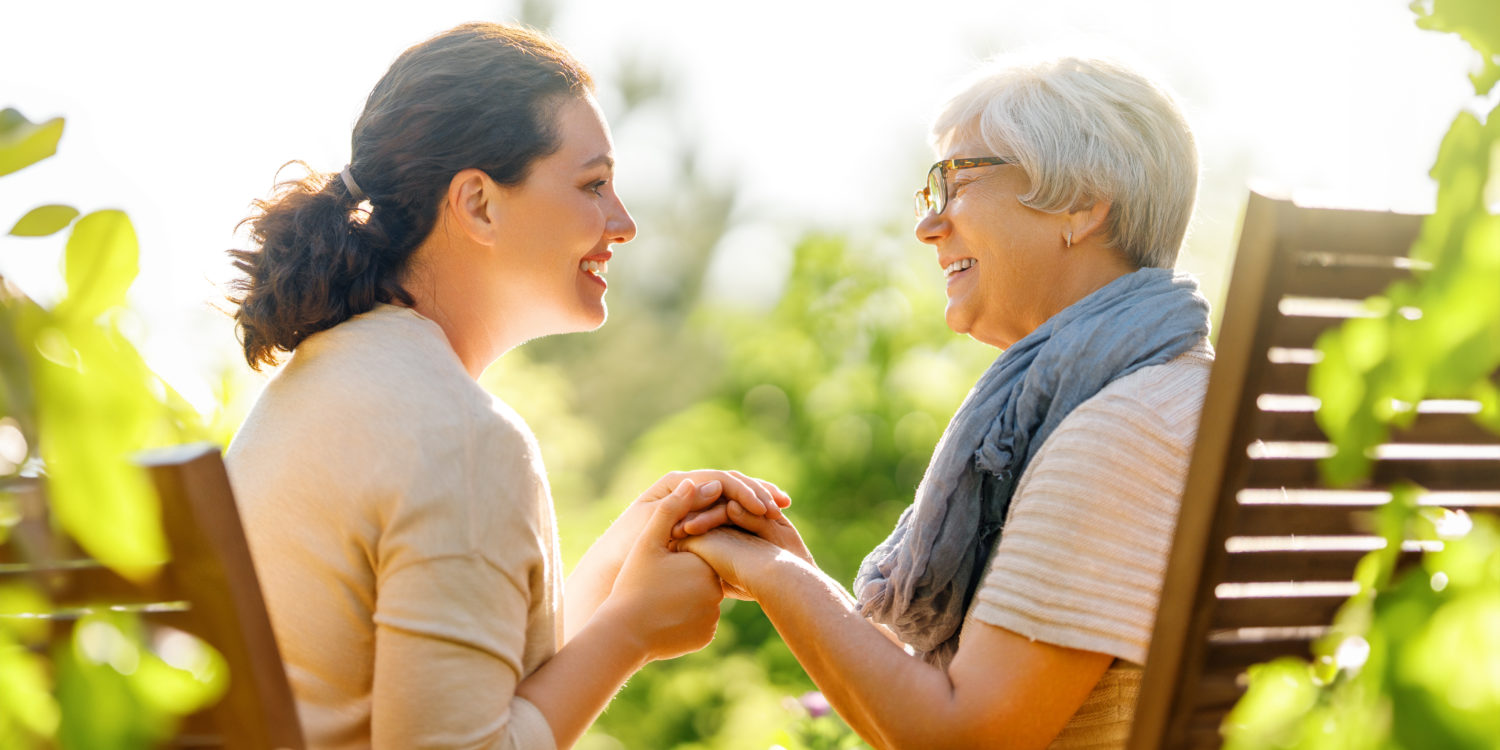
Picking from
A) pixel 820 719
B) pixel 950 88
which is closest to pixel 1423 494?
pixel 950 88

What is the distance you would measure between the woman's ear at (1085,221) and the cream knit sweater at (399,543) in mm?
1273

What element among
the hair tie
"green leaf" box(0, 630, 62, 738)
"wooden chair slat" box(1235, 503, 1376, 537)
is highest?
the hair tie

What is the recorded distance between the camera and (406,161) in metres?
2.35

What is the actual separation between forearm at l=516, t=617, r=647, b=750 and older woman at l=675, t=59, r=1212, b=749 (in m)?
0.32

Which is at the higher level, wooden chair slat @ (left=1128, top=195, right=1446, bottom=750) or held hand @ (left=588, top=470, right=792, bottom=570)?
wooden chair slat @ (left=1128, top=195, right=1446, bottom=750)

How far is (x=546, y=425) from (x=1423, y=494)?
505 inches

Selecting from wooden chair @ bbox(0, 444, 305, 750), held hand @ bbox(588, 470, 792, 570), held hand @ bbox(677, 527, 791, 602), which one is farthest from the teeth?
wooden chair @ bbox(0, 444, 305, 750)

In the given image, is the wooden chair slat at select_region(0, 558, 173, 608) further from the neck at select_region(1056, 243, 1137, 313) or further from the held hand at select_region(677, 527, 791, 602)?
the neck at select_region(1056, 243, 1137, 313)

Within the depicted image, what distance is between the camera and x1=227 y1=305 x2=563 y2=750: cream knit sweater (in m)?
1.77

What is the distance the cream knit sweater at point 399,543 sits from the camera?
5.81 ft

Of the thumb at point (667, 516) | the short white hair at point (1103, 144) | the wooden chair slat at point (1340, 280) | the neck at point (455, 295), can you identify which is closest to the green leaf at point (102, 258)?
the wooden chair slat at point (1340, 280)

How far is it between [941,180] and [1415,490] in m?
1.83

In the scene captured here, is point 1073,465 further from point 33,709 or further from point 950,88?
point 33,709

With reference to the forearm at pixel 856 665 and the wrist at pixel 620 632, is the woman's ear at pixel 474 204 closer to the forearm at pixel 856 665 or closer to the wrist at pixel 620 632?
the wrist at pixel 620 632
